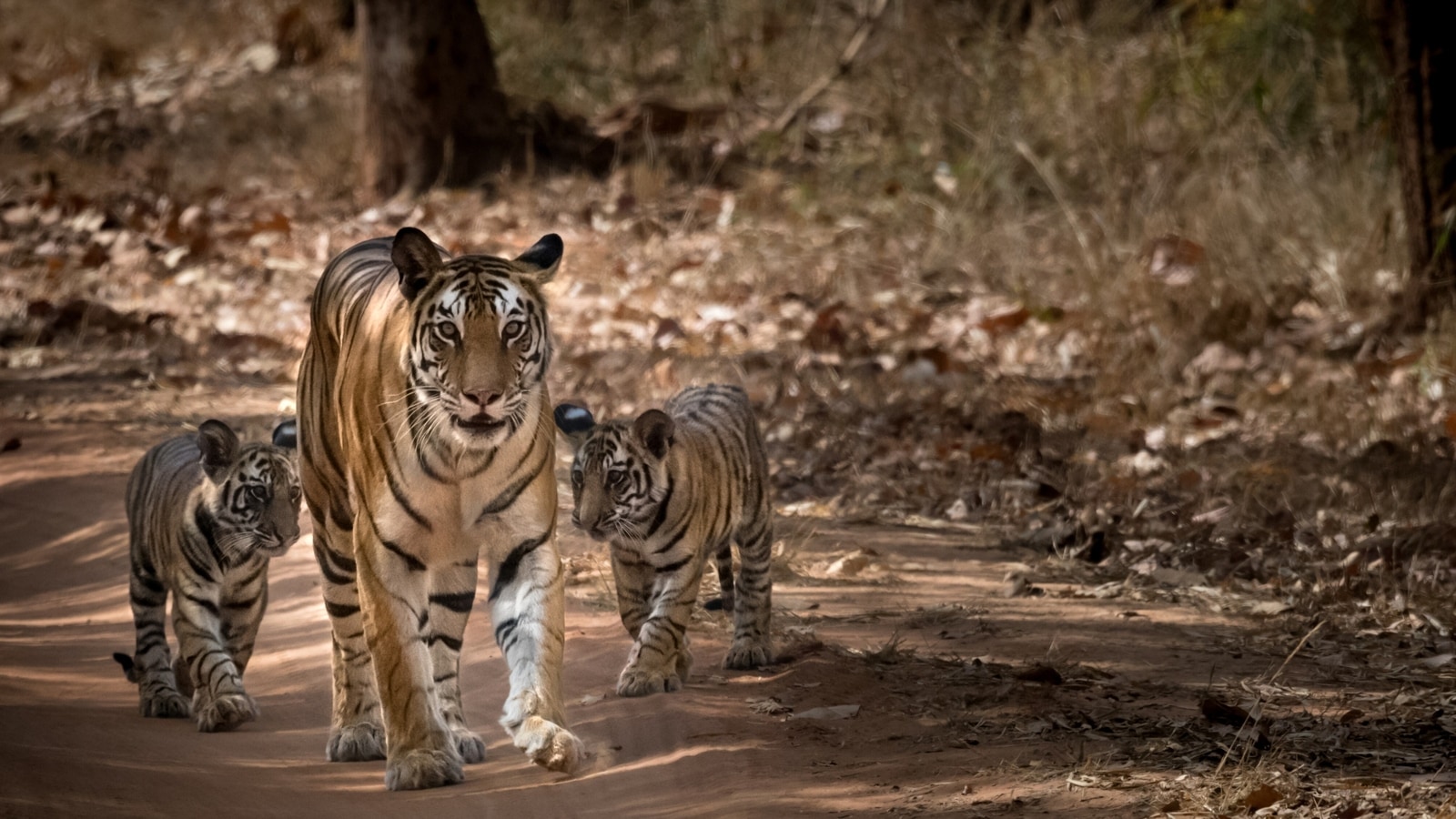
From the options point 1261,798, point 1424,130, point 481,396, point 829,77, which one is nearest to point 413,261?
point 481,396

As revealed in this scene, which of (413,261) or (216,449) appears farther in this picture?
(216,449)

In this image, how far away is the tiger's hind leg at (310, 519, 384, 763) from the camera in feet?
15.5

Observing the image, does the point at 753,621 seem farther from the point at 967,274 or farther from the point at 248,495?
the point at 967,274

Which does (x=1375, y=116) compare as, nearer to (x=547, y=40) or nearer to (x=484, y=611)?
(x=484, y=611)

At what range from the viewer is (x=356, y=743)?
4723 millimetres

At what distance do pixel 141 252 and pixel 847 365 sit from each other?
19.1ft

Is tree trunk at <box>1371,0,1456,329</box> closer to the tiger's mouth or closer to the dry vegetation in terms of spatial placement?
the dry vegetation

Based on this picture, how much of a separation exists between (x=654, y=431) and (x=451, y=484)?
3.64ft

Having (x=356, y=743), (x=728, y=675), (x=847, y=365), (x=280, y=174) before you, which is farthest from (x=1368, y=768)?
(x=280, y=174)

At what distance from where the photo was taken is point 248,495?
17.3ft

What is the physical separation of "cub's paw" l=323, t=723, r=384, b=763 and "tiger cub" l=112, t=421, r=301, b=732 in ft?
1.50

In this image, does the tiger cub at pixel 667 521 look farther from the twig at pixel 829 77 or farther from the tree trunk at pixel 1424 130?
the twig at pixel 829 77

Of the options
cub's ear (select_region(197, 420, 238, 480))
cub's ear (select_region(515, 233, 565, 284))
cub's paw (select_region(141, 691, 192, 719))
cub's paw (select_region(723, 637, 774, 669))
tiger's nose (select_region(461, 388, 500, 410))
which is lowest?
cub's paw (select_region(141, 691, 192, 719))

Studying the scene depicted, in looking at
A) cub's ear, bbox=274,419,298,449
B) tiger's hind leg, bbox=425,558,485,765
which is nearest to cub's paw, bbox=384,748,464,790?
tiger's hind leg, bbox=425,558,485,765
